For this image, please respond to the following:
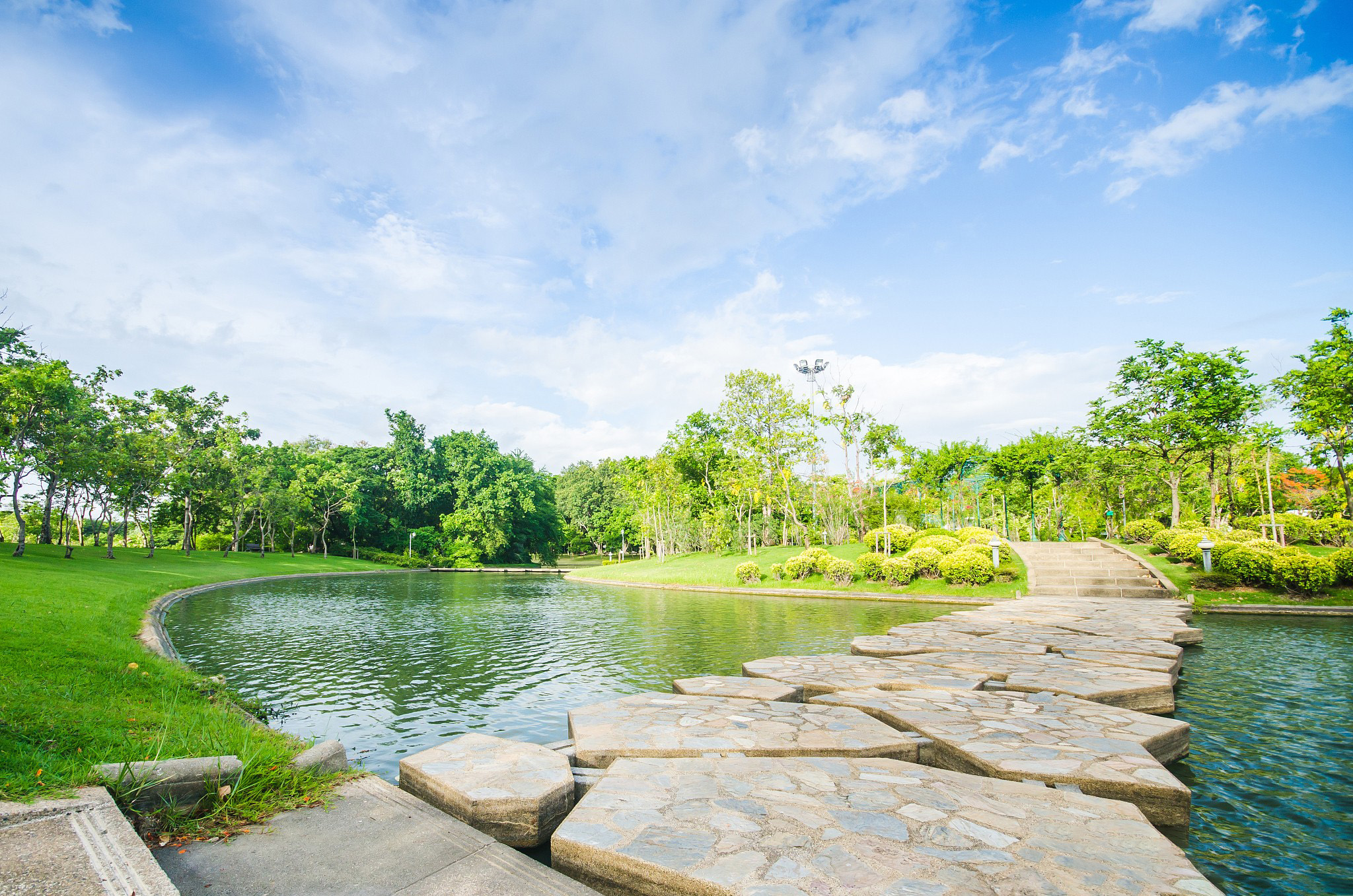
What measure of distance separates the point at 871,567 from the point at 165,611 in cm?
1896

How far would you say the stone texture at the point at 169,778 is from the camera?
8.99ft

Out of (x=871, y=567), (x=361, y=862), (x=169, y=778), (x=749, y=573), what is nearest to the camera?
(x=361, y=862)

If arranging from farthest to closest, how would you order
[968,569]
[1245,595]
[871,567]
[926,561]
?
[871,567] < [926,561] < [968,569] < [1245,595]

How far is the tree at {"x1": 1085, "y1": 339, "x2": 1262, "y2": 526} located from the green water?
49.8 ft

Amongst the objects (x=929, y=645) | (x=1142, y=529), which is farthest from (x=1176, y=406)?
(x=929, y=645)

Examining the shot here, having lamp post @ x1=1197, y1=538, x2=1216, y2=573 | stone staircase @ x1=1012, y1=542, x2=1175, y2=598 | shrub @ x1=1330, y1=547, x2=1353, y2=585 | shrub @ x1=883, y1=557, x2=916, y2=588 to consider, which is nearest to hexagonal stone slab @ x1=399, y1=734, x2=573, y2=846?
stone staircase @ x1=1012, y1=542, x2=1175, y2=598

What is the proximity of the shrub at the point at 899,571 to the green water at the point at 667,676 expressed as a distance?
2.42 m

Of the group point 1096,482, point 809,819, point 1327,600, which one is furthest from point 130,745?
point 1096,482

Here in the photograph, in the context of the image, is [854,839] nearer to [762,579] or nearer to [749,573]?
[749,573]

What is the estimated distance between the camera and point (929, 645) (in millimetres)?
7715

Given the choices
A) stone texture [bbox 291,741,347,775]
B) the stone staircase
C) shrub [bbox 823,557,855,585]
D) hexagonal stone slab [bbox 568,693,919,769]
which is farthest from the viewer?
shrub [bbox 823,557,855,585]

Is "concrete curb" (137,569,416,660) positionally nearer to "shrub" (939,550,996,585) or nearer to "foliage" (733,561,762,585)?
"foliage" (733,561,762,585)

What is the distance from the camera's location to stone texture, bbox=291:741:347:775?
3.32 meters

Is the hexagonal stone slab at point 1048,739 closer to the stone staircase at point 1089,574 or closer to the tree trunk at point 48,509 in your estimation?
the stone staircase at point 1089,574
